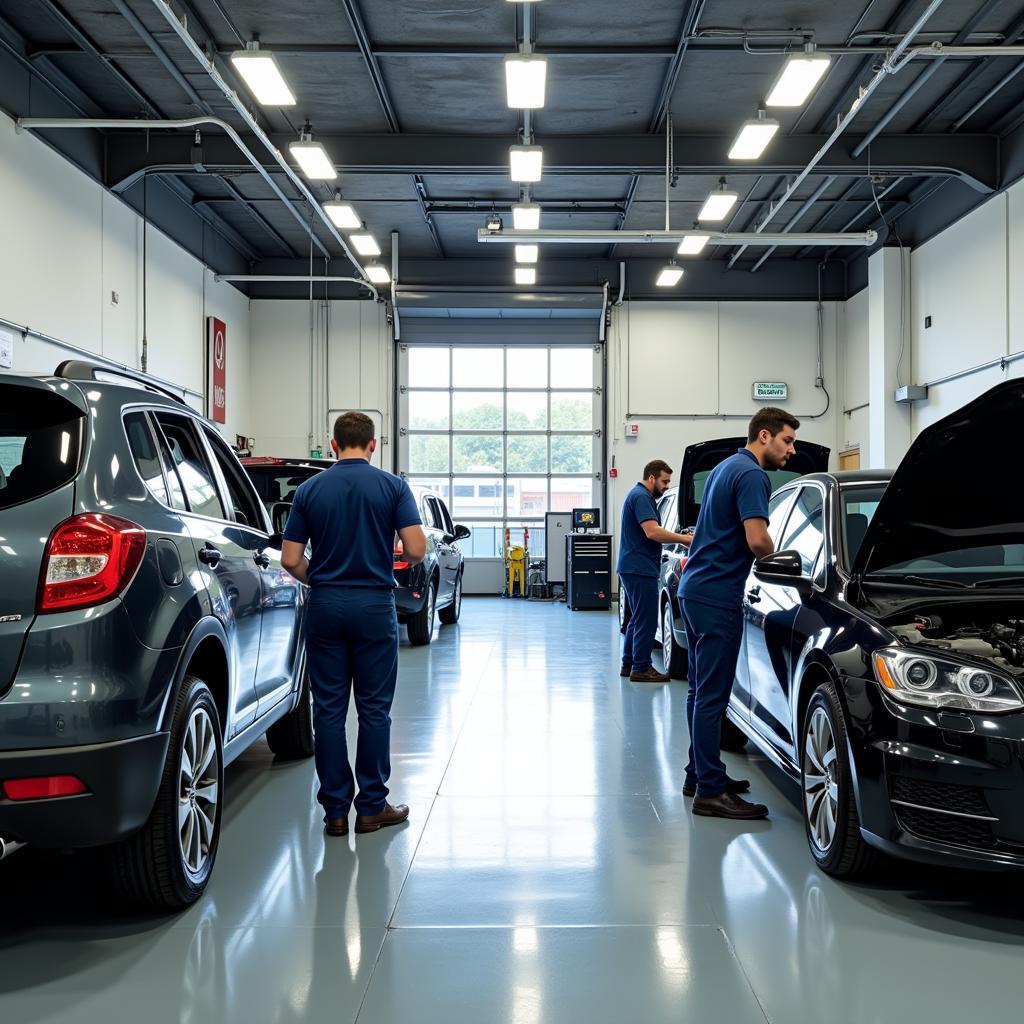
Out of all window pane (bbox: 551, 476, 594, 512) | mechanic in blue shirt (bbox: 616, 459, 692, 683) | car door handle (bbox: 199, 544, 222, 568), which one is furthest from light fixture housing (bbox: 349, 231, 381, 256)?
car door handle (bbox: 199, 544, 222, 568)

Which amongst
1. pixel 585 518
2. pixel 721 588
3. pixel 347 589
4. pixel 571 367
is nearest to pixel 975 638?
pixel 721 588

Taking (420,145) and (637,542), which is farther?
(420,145)

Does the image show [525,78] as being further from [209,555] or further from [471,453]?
[471,453]

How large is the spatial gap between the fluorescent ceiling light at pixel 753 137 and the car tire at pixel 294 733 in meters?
7.19

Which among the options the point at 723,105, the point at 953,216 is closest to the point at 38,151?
the point at 723,105

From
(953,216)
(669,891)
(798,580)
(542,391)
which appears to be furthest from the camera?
(542,391)

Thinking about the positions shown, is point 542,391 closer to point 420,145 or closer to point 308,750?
point 420,145

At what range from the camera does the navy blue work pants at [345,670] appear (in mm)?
3793

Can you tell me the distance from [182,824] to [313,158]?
8.67m

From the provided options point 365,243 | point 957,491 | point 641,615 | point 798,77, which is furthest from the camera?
point 365,243

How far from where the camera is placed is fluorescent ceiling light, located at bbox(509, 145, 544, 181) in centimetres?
1010

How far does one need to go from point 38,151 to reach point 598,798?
8790 mm

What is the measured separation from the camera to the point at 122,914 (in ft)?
10.0

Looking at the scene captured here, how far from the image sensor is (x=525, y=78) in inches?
328
